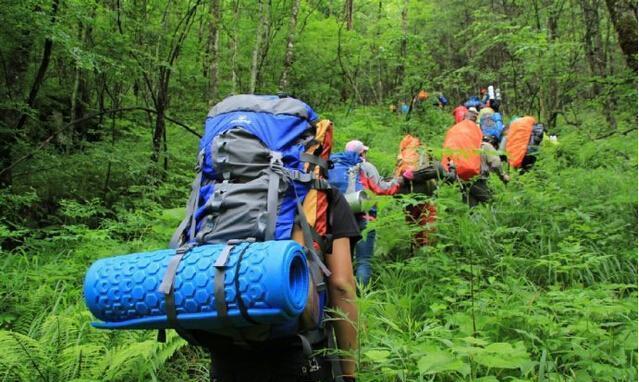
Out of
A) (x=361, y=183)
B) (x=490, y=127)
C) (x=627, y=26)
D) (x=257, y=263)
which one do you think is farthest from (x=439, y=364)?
(x=490, y=127)

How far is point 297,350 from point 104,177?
8.11m

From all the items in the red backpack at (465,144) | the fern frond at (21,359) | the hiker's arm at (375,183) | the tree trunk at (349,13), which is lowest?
the fern frond at (21,359)

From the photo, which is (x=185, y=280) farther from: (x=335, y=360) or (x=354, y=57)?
(x=354, y=57)

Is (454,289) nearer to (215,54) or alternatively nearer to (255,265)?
(255,265)

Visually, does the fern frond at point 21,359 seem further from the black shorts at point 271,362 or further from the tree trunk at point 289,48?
the tree trunk at point 289,48

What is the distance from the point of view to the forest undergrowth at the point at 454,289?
2.73 m

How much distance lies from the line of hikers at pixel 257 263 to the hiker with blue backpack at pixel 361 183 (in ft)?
7.91

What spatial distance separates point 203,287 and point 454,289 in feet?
8.93

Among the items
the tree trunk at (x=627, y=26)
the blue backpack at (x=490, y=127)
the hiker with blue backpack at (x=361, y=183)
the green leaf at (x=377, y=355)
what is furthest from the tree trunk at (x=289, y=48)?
the green leaf at (x=377, y=355)

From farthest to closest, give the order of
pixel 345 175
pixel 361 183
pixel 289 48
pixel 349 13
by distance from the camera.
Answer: pixel 349 13
pixel 289 48
pixel 361 183
pixel 345 175

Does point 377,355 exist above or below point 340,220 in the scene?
below

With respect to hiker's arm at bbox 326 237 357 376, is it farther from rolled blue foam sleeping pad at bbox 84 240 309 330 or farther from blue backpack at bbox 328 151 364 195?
blue backpack at bbox 328 151 364 195

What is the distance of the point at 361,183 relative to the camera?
17.8 feet

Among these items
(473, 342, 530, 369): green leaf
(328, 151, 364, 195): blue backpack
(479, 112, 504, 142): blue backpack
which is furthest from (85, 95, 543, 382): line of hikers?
(479, 112, 504, 142): blue backpack
